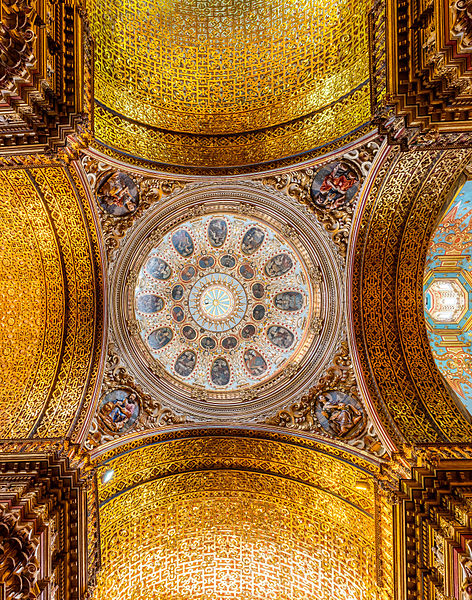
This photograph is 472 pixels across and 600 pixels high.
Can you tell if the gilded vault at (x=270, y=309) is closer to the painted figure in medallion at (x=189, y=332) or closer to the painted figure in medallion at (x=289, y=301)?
the painted figure in medallion at (x=289, y=301)

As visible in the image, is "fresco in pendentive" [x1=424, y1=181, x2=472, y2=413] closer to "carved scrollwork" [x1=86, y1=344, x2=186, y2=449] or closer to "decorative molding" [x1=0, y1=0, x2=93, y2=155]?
"carved scrollwork" [x1=86, y1=344, x2=186, y2=449]

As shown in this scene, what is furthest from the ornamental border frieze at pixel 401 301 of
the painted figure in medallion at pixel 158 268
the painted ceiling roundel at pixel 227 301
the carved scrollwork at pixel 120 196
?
the painted figure in medallion at pixel 158 268

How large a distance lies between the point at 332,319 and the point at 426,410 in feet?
12.1

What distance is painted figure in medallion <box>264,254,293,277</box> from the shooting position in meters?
12.6

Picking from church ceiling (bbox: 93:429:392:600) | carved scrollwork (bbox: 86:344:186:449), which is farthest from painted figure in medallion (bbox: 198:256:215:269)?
church ceiling (bbox: 93:429:392:600)

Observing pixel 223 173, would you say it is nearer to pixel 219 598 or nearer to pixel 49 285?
pixel 49 285

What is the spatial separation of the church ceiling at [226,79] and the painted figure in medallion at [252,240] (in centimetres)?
239

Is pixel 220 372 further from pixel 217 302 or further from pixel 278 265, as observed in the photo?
pixel 278 265

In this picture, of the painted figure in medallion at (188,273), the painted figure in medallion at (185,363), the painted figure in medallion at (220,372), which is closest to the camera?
the painted figure in medallion at (220,372)

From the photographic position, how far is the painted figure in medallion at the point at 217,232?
12602mm

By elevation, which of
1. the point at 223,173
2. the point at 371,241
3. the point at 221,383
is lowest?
the point at 221,383

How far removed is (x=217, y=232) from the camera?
42.2 feet

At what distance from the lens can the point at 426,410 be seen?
10.5m

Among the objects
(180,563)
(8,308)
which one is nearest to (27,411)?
(8,308)
